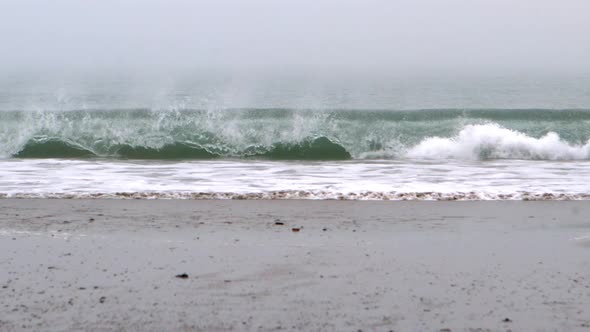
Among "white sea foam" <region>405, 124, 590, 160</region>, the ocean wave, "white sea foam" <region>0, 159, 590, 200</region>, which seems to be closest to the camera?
the ocean wave

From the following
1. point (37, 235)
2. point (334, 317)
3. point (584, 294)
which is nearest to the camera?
point (334, 317)

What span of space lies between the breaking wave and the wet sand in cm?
743

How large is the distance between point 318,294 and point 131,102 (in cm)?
2329

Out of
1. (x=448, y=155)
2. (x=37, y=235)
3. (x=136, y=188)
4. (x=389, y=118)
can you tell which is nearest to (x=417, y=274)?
(x=37, y=235)

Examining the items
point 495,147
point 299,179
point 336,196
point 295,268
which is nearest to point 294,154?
point 495,147

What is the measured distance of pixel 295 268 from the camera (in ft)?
17.5

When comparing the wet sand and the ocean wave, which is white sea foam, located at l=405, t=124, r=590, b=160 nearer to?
the ocean wave

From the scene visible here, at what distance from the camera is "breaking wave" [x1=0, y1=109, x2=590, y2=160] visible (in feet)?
50.6

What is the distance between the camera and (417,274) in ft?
16.8

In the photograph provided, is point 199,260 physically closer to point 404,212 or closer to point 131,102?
point 404,212

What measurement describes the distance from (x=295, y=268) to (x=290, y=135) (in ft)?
38.6

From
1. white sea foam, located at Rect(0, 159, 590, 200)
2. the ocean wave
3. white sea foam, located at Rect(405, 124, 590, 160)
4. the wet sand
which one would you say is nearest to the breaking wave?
white sea foam, located at Rect(405, 124, 590, 160)

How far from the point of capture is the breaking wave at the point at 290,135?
607 inches

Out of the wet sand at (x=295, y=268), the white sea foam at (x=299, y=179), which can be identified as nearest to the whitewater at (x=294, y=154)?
the white sea foam at (x=299, y=179)
